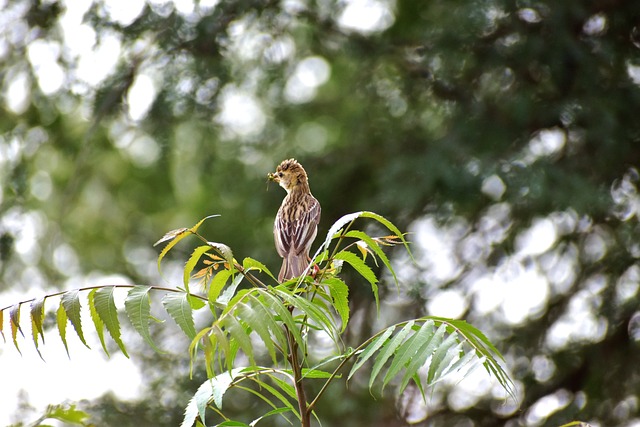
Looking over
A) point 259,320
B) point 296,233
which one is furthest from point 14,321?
point 296,233

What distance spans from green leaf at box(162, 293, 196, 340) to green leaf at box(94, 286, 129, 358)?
0.14 metres

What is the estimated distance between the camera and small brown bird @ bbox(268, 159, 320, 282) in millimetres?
4246

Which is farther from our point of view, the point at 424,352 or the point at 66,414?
the point at 424,352

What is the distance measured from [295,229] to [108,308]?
2009mm

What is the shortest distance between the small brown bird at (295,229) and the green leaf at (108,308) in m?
1.46

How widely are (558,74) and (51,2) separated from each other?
409 cm

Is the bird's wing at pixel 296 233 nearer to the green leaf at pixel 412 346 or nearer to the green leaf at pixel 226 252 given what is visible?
the green leaf at pixel 412 346

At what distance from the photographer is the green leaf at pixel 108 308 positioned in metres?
2.50

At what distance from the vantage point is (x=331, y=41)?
29.7ft

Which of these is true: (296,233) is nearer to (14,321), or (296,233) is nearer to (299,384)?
(14,321)

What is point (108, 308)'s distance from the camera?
8.36 ft

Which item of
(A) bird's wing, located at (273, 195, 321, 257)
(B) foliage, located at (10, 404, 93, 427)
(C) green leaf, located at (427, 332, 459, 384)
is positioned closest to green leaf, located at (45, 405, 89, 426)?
(B) foliage, located at (10, 404, 93, 427)

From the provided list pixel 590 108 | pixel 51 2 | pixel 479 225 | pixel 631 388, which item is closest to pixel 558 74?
pixel 590 108

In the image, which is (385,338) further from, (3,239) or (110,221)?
(110,221)
